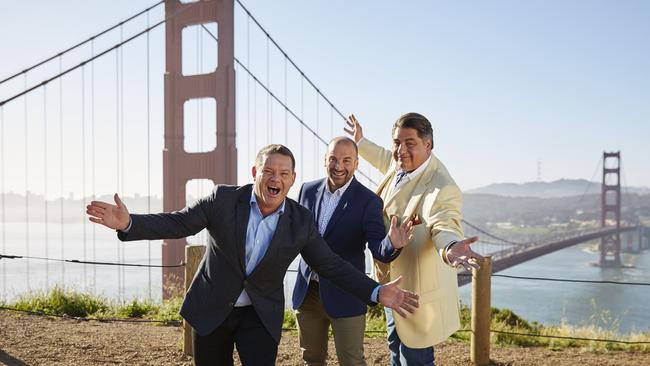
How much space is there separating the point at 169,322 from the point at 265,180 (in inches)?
160

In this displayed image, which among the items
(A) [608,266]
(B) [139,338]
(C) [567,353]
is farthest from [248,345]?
(A) [608,266]

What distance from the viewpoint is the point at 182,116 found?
1355 cm

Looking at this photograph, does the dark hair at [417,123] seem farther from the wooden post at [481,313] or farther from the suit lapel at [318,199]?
the wooden post at [481,313]

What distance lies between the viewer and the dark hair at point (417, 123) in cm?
249

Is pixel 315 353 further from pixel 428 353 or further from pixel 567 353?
pixel 567 353

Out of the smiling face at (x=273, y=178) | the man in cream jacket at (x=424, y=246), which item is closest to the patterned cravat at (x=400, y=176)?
the man in cream jacket at (x=424, y=246)

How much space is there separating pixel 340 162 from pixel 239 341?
3.01 feet

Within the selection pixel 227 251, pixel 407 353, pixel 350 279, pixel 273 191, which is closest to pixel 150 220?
pixel 227 251

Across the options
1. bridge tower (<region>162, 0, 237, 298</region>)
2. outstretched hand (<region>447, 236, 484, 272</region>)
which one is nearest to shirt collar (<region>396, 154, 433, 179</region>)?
outstretched hand (<region>447, 236, 484, 272</region>)

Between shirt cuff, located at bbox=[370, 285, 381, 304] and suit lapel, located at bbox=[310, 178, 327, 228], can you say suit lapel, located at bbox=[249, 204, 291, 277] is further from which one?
suit lapel, located at bbox=[310, 178, 327, 228]

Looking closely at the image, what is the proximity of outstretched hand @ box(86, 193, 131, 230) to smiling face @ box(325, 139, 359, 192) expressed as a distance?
3.22ft

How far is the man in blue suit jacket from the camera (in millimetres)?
2676

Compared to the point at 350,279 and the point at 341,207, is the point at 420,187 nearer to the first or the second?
the point at 341,207

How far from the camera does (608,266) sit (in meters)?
72.0
